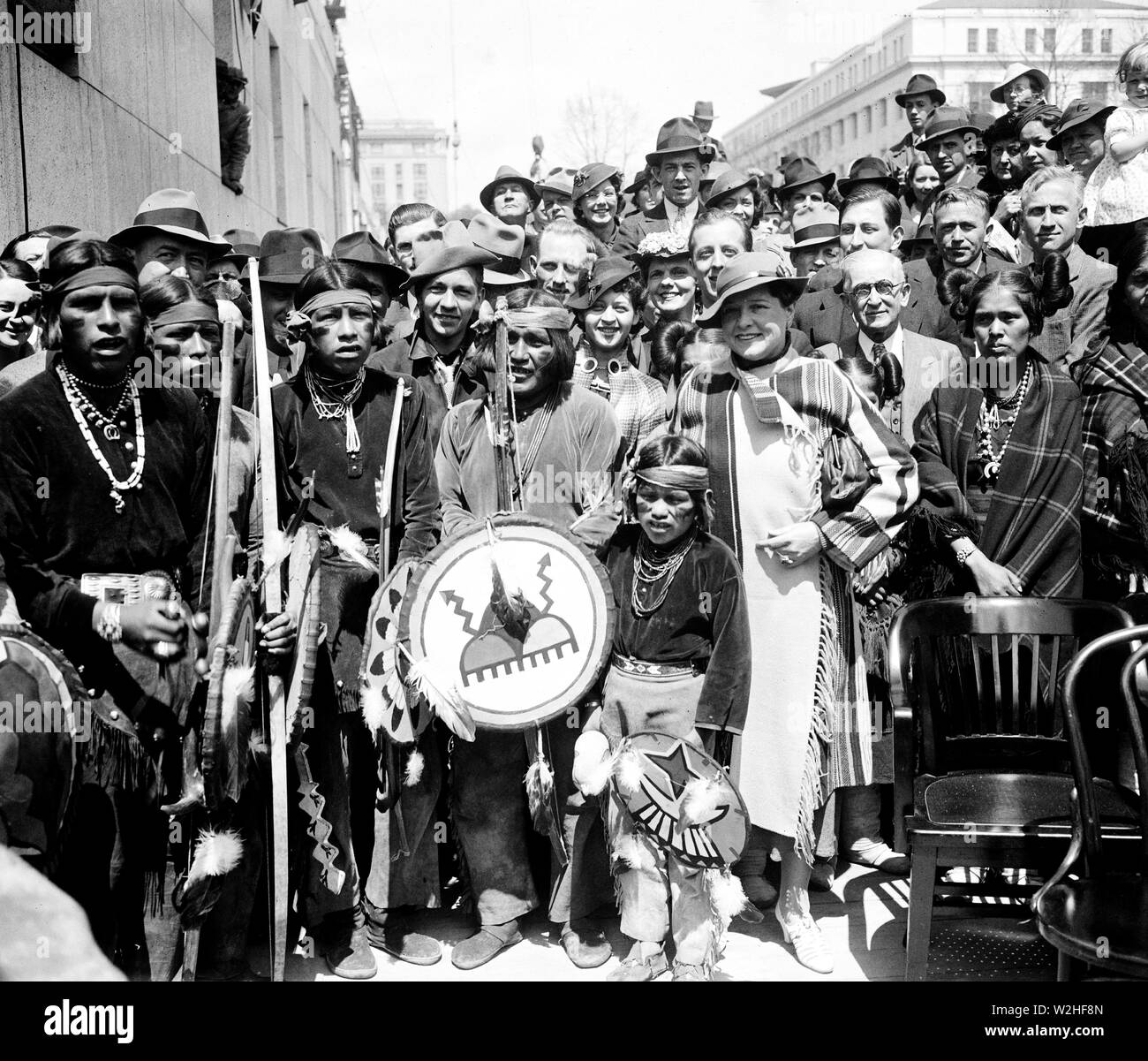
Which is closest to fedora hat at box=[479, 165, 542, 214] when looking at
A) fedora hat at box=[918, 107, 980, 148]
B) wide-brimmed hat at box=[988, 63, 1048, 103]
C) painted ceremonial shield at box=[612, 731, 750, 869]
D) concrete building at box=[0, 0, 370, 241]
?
concrete building at box=[0, 0, 370, 241]

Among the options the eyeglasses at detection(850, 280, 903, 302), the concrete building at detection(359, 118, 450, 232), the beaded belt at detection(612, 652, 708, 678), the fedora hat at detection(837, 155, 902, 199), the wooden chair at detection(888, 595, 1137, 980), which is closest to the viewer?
the wooden chair at detection(888, 595, 1137, 980)

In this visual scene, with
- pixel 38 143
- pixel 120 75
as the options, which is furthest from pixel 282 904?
pixel 120 75

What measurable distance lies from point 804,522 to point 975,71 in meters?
3.53

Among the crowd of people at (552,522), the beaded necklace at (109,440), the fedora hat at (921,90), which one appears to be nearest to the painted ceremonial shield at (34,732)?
the crowd of people at (552,522)

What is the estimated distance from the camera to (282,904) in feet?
9.89

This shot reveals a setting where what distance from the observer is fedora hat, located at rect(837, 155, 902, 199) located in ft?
19.1

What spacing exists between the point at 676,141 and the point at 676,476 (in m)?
2.29

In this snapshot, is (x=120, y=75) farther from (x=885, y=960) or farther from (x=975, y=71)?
(x=885, y=960)

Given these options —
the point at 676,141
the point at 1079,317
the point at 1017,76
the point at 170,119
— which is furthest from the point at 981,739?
the point at 170,119

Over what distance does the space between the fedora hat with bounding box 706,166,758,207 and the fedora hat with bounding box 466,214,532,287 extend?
93cm

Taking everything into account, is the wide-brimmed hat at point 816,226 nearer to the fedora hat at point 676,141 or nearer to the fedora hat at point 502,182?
the fedora hat at point 676,141

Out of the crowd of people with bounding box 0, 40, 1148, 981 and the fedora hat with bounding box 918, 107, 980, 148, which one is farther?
the fedora hat with bounding box 918, 107, 980, 148

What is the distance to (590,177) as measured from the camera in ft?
19.6

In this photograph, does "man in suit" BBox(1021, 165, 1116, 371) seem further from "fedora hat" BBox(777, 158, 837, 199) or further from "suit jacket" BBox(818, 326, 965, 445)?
"fedora hat" BBox(777, 158, 837, 199)
